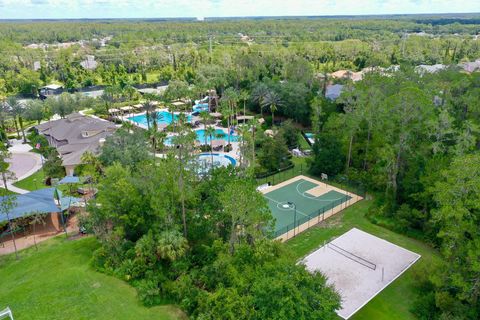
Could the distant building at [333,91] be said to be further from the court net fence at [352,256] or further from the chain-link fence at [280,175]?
the court net fence at [352,256]

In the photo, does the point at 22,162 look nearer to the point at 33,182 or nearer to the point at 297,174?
→ the point at 33,182

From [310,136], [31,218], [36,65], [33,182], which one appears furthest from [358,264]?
[36,65]

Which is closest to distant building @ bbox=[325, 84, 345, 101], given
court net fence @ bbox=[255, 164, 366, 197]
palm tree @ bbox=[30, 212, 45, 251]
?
court net fence @ bbox=[255, 164, 366, 197]

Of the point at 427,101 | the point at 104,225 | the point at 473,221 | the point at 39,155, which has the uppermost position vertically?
the point at 427,101

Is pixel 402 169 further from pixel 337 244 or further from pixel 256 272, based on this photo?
pixel 256 272

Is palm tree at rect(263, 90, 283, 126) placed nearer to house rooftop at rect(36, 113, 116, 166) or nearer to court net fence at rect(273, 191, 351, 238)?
house rooftop at rect(36, 113, 116, 166)

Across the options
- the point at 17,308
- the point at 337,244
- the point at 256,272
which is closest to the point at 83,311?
the point at 17,308
